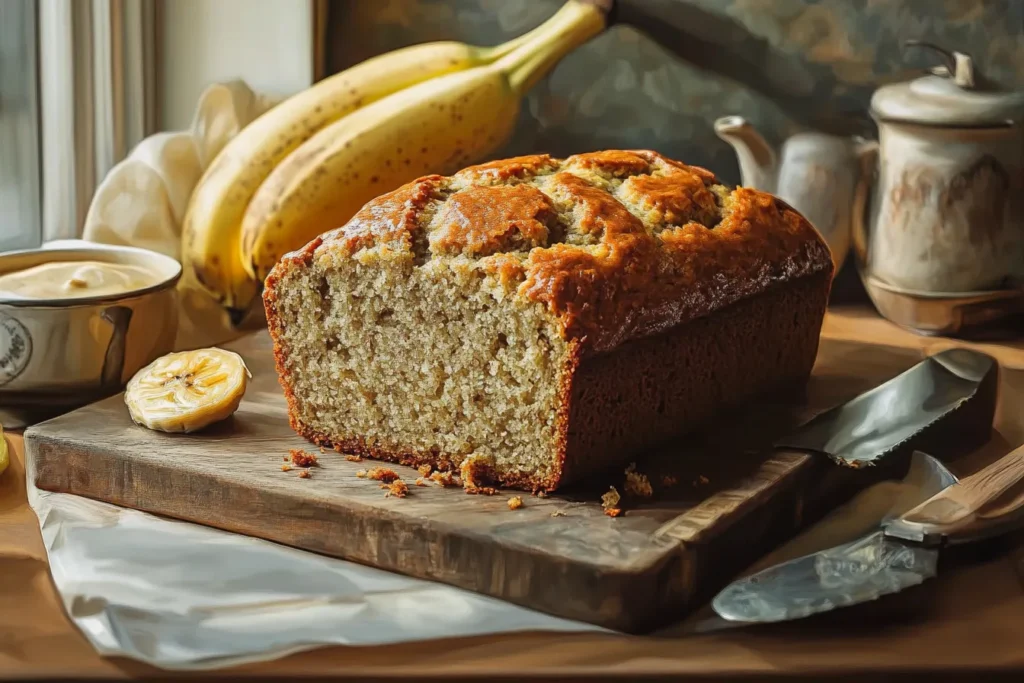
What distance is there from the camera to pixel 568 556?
126 centimetres

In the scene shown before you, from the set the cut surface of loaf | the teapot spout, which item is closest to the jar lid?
the teapot spout

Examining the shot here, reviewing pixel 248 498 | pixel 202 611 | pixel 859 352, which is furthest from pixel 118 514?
pixel 859 352

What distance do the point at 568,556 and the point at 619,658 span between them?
12 centimetres

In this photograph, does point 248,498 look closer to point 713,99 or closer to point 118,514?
point 118,514

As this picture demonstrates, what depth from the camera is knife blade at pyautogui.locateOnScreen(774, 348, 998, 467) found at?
1591 millimetres

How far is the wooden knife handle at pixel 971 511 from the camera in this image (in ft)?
4.29

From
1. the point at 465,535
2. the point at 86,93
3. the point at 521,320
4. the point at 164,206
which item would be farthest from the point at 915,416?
the point at 86,93

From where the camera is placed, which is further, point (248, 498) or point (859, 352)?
point (859, 352)

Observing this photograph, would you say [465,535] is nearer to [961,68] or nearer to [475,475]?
[475,475]

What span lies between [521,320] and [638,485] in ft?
0.82

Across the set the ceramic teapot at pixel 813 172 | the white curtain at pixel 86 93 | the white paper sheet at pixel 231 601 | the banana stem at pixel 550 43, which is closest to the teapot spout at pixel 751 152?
the ceramic teapot at pixel 813 172

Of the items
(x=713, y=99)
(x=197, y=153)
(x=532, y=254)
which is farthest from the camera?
(x=713, y=99)

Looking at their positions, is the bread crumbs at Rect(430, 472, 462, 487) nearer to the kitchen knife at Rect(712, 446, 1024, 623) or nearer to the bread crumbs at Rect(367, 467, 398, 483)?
the bread crumbs at Rect(367, 467, 398, 483)

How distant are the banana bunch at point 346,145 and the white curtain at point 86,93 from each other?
12.0 inches
